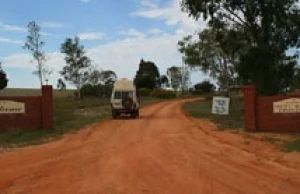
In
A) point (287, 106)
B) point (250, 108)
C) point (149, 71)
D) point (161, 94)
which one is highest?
point (149, 71)

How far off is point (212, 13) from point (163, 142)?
21.8m

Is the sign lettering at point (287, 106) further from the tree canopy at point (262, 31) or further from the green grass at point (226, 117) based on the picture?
the tree canopy at point (262, 31)

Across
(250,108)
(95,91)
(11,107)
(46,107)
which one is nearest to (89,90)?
(95,91)

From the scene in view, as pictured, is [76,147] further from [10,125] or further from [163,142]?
[10,125]

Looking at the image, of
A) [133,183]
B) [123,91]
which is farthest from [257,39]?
[133,183]

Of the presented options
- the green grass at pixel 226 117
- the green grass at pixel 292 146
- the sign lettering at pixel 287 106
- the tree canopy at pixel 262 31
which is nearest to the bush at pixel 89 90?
the green grass at pixel 226 117

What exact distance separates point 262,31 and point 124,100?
37.2 feet

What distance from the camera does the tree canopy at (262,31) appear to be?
37906mm

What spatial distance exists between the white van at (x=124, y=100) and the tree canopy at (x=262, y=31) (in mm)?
7682

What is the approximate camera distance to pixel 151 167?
14.6 m

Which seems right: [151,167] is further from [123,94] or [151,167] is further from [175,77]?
[175,77]

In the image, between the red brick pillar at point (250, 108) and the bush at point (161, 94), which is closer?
the red brick pillar at point (250, 108)

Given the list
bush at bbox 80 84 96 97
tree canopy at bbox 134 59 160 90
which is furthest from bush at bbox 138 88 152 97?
tree canopy at bbox 134 59 160 90

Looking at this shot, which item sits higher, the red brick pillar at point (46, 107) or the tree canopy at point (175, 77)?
the tree canopy at point (175, 77)
